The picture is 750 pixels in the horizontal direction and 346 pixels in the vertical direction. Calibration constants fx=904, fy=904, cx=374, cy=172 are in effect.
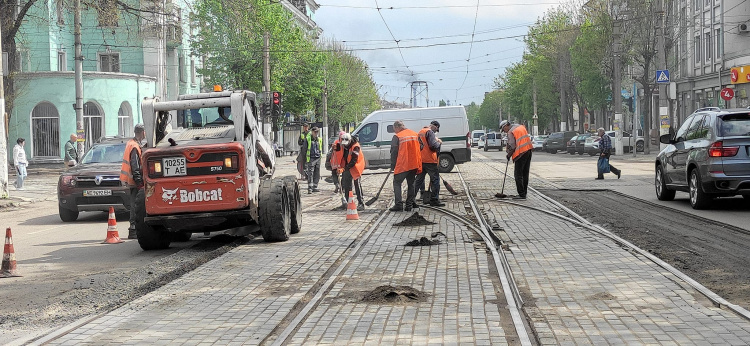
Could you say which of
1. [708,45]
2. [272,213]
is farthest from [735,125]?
[708,45]

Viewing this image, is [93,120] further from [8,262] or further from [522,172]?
[8,262]

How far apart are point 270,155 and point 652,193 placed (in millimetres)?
10385

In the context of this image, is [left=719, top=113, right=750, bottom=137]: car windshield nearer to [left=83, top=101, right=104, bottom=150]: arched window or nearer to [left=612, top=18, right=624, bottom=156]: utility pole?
[left=612, top=18, right=624, bottom=156]: utility pole

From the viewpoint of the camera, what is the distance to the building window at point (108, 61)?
52281 millimetres

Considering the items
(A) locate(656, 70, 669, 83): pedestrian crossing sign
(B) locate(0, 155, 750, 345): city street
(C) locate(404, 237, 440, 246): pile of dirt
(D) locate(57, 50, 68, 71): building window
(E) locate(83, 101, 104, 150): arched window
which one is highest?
(D) locate(57, 50, 68, 71): building window

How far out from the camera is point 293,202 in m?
13.3

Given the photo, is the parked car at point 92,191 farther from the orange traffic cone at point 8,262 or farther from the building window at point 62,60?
the building window at point 62,60

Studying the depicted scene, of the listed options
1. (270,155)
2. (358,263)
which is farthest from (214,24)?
(358,263)

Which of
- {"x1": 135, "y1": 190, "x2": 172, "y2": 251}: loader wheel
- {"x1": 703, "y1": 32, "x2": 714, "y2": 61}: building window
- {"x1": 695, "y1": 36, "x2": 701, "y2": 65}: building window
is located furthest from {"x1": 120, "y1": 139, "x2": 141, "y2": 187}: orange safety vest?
{"x1": 695, "y1": 36, "x2": 701, "y2": 65}: building window

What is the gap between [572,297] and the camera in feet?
25.0

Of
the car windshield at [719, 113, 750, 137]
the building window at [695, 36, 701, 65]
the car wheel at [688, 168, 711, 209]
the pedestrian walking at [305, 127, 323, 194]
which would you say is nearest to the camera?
the car windshield at [719, 113, 750, 137]

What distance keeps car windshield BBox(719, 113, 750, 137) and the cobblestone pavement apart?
4.94 m

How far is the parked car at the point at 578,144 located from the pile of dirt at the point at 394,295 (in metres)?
46.9

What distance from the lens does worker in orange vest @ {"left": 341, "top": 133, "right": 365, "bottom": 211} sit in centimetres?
1750
